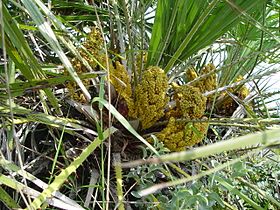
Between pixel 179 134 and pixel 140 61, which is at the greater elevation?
pixel 140 61

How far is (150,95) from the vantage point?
73 cm

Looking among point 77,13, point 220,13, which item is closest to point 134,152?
point 220,13

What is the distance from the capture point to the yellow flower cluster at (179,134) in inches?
28.8

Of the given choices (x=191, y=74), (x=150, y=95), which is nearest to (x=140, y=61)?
(x=150, y=95)

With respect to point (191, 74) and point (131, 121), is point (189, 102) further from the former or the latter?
point (191, 74)

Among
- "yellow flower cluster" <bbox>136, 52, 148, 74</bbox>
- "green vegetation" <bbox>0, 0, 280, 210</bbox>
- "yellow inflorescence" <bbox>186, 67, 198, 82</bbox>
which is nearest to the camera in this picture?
"green vegetation" <bbox>0, 0, 280, 210</bbox>

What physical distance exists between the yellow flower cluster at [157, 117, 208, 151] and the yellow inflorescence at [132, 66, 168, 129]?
0.10 ft

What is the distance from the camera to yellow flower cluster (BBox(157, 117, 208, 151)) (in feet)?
2.40

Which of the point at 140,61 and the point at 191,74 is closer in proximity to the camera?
the point at 140,61

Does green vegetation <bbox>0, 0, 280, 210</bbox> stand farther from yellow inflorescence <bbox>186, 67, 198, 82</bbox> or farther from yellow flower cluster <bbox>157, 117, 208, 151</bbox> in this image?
yellow inflorescence <bbox>186, 67, 198, 82</bbox>

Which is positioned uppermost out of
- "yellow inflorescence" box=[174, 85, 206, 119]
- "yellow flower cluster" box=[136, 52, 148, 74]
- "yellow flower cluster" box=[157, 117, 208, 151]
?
"yellow flower cluster" box=[136, 52, 148, 74]

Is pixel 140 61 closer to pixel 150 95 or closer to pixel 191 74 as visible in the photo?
pixel 150 95

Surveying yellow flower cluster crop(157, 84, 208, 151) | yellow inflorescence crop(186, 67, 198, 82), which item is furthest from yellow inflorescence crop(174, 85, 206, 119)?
yellow inflorescence crop(186, 67, 198, 82)

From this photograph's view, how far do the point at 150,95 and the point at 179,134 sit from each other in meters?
0.08
